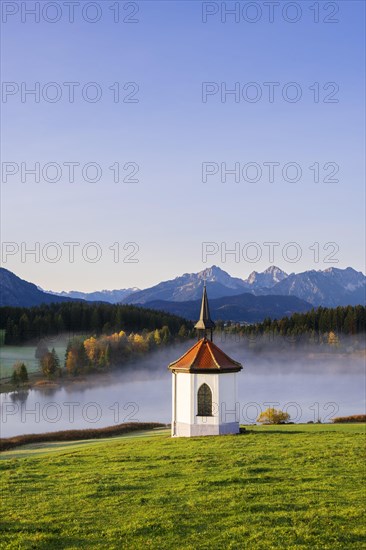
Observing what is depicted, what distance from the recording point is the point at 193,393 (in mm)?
37562

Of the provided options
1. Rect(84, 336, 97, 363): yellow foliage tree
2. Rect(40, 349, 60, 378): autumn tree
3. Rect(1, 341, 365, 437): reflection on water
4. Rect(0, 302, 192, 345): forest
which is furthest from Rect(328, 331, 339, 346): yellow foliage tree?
Rect(40, 349, 60, 378): autumn tree

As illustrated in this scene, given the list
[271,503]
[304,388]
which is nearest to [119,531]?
[271,503]

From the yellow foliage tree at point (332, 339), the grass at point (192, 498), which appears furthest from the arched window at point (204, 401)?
the yellow foliage tree at point (332, 339)

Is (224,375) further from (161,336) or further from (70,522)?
(161,336)

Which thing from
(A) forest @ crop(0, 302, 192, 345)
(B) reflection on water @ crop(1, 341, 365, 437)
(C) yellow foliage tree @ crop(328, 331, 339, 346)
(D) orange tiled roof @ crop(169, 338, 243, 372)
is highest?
(A) forest @ crop(0, 302, 192, 345)

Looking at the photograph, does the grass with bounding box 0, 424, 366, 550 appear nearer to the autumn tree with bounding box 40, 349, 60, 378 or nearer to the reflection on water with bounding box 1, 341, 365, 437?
the reflection on water with bounding box 1, 341, 365, 437

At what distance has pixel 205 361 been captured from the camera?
3788 cm

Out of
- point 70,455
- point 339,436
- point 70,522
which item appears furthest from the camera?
point 339,436

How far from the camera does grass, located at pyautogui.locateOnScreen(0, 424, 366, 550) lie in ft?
49.2

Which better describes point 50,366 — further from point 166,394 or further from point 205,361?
point 205,361

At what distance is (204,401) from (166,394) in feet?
188

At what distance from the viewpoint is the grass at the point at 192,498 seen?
15008 millimetres

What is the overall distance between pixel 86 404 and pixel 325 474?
71.2 m

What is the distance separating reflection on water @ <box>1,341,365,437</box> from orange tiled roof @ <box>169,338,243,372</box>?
2716 centimetres
